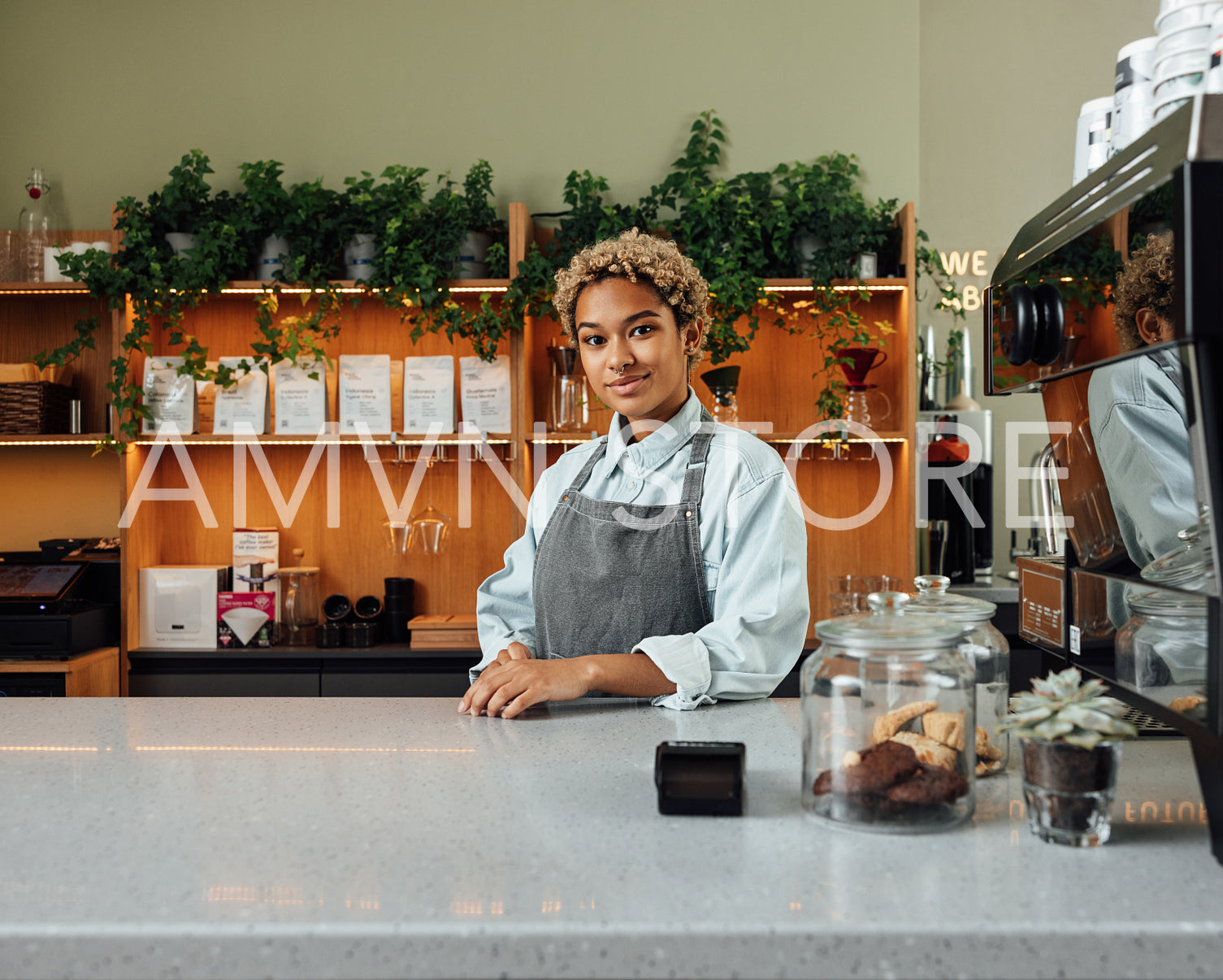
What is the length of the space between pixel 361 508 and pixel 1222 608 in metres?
2.99

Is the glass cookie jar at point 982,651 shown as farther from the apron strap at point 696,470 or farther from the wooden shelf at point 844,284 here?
the wooden shelf at point 844,284

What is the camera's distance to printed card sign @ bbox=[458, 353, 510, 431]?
3.17m

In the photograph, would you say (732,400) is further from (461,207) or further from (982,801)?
(982,801)

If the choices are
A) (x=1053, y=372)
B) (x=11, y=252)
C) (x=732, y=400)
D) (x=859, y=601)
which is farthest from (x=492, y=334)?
(x=1053, y=372)

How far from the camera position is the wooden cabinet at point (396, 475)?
325 cm

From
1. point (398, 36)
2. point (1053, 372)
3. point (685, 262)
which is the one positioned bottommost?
point (1053, 372)

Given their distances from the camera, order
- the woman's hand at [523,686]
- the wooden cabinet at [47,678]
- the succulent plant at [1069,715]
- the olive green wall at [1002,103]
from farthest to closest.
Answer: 1. the olive green wall at [1002,103]
2. the wooden cabinet at [47,678]
3. the woman's hand at [523,686]
4. the succulent plant at [1069,715]

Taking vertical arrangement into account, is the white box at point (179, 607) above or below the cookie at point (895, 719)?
below

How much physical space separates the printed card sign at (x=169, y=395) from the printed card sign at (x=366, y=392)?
514mm

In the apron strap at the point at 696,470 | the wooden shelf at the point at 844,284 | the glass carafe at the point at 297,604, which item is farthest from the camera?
the glass carafe at the point at 297,604

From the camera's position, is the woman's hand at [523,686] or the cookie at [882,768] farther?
the woman's hand at [523,686]

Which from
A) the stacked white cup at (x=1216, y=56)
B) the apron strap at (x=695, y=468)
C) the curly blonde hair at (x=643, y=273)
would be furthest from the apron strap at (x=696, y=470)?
the stacked white cup at (x=1216, y=56)

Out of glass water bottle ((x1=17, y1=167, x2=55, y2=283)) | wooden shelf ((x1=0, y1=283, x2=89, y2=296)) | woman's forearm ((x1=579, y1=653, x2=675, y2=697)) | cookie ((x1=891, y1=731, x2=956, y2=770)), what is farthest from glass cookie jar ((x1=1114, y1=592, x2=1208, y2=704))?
glass water bottle ((x1=17, y1=167, x2=55, y2=283))

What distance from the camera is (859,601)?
2984 millimetres
